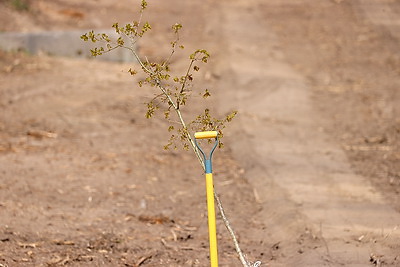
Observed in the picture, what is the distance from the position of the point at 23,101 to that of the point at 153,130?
2011mm

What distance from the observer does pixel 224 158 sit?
8.79m

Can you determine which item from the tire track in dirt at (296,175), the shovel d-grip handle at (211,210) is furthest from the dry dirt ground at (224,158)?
the shovel d-grip handle at (211,210)

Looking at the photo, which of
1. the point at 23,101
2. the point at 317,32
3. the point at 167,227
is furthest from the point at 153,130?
the point at 317,32

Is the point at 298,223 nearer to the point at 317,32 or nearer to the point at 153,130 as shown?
→ the point at 153,130

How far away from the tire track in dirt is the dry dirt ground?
0.02m

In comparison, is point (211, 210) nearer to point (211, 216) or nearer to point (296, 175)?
point (211, 216)

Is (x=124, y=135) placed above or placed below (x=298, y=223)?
above

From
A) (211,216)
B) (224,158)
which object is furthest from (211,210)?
(224,158)

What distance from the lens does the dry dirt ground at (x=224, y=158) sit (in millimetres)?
6227

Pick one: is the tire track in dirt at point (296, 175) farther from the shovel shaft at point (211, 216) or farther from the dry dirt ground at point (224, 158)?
the shovel shaft at point (211, 216)

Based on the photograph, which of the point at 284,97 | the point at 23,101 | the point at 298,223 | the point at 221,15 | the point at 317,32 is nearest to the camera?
the point at 298,223

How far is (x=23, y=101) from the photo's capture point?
10359 mm

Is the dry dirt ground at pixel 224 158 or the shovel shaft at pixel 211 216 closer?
the shovel shaft at pixel 211 216

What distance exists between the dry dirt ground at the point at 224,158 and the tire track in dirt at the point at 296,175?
0.02m
